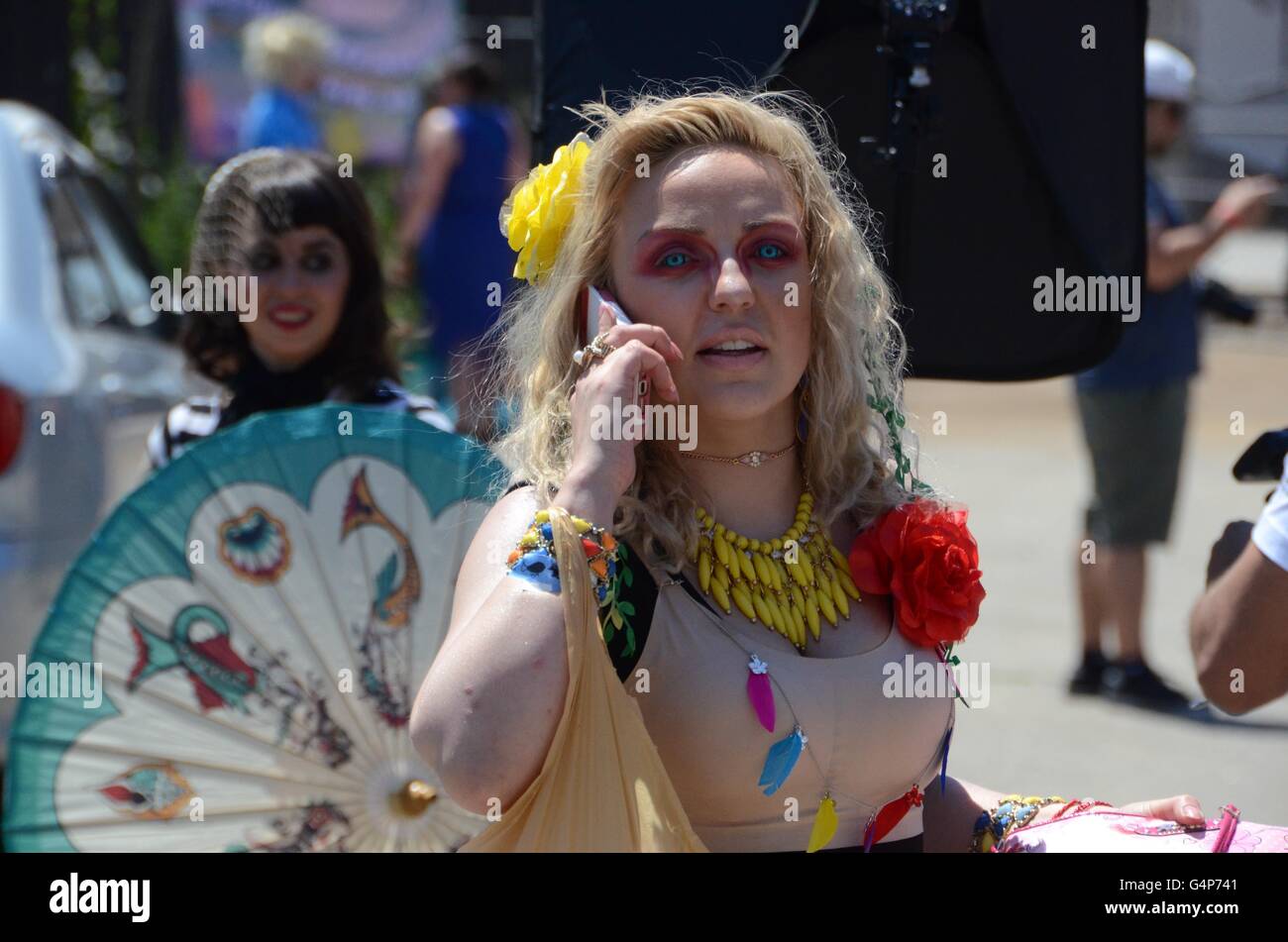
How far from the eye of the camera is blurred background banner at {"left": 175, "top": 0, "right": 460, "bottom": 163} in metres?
12.8

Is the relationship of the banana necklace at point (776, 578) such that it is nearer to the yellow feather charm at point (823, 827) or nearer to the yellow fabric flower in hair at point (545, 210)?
the yellow feather charm at point (823, 827)

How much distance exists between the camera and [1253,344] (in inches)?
562

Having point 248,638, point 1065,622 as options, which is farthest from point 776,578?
point 1065,622

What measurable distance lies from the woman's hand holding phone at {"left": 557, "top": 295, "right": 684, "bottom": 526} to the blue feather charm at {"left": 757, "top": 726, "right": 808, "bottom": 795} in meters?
0.36

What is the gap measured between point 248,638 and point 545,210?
44.8 inches

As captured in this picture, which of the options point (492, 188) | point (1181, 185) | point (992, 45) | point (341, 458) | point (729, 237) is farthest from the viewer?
point (1181, 185)

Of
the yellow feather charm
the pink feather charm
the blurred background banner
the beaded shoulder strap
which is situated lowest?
the yellow feather charm

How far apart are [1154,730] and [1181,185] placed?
15.9 m

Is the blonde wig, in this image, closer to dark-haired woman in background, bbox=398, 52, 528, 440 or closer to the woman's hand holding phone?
dark-haired woman in background, bbox=398, 52, 528, 440

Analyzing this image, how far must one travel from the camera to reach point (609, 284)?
2129 millimetres

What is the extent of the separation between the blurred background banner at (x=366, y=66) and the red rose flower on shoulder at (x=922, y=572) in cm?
1138

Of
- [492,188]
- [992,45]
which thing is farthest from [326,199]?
[492,188]

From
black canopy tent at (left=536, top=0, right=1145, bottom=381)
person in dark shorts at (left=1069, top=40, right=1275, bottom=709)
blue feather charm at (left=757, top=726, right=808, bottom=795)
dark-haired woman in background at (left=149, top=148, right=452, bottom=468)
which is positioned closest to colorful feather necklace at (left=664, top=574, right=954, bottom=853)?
blue feather charm at (left=757, top=726, right=808, bottom=795)
